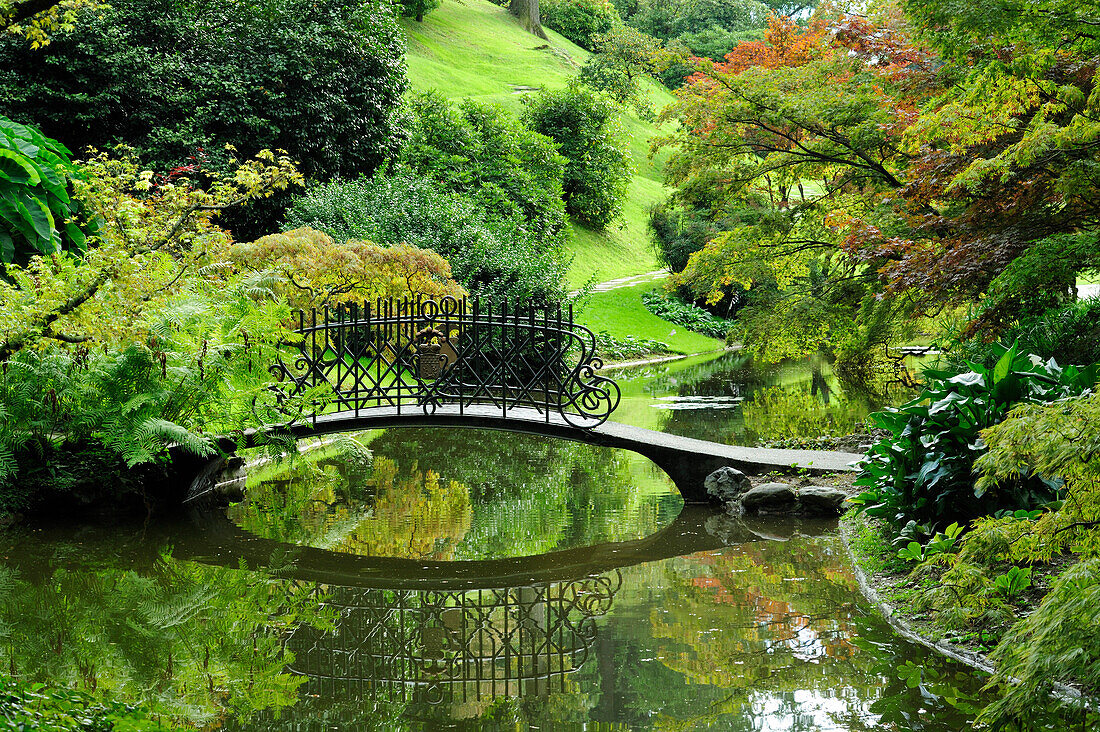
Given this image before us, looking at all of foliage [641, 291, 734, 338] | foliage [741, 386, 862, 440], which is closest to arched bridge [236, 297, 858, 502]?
foliage [741, 386, 862, 440]

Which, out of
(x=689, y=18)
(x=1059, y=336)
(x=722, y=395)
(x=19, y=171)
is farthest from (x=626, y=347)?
(x=689, y=18)

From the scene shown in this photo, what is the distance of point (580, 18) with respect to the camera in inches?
2185

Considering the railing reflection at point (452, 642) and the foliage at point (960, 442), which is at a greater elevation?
the foliage at point (960, 442)

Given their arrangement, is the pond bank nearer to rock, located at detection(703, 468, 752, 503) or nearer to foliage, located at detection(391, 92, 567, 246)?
rock, located at detection(703, 468, 752, 503)

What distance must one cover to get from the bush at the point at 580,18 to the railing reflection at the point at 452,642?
53556 millimetres

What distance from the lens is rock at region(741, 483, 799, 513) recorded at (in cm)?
828

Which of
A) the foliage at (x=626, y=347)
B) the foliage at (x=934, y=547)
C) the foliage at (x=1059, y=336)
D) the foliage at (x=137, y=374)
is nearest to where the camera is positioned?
the foliage at (x=934, y=547)

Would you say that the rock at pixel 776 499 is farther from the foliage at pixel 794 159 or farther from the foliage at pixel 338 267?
the foliage at pixel 338 267

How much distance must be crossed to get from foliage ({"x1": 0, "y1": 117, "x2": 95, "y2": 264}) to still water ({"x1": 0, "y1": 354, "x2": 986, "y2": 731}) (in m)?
3.32

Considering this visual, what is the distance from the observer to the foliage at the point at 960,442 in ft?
19.4

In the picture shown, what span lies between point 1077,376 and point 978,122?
3016 mm

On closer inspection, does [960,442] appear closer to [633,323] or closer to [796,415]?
[796,415]

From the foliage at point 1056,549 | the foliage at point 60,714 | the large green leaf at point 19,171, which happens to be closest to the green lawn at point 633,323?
the large green leaf at point 19,171

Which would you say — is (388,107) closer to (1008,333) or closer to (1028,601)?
→ (1008,333)
